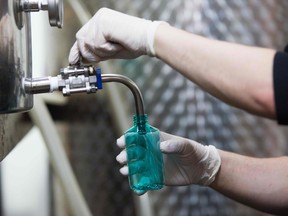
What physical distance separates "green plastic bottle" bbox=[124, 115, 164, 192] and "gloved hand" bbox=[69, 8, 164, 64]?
0.13 m

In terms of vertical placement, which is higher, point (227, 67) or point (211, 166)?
point (227, 67)

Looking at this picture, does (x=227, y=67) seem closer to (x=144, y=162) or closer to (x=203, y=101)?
(x=144, y=162)

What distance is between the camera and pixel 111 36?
682mm

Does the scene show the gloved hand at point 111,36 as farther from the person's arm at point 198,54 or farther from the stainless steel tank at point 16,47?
the stainless steel tank at point 16,47

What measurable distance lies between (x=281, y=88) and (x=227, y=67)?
79 millimetres

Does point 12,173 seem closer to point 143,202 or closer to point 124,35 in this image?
point 143,202

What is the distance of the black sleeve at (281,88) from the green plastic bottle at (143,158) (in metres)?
0.18

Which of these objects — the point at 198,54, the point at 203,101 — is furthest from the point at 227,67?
the point at 203,101

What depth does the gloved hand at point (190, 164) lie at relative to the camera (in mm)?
724

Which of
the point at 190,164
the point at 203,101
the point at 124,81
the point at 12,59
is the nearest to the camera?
the point at 12,59

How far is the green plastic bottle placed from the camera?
1.96ft

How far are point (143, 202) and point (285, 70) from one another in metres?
0.73

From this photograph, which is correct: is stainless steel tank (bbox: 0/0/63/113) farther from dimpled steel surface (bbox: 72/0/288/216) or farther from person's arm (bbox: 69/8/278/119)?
dimpled steel surface (bbox: 72/0/288/216)

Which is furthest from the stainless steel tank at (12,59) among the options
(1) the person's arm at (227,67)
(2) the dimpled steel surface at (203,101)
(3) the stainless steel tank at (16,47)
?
(2) the dimpled steel surface at (203,101)
